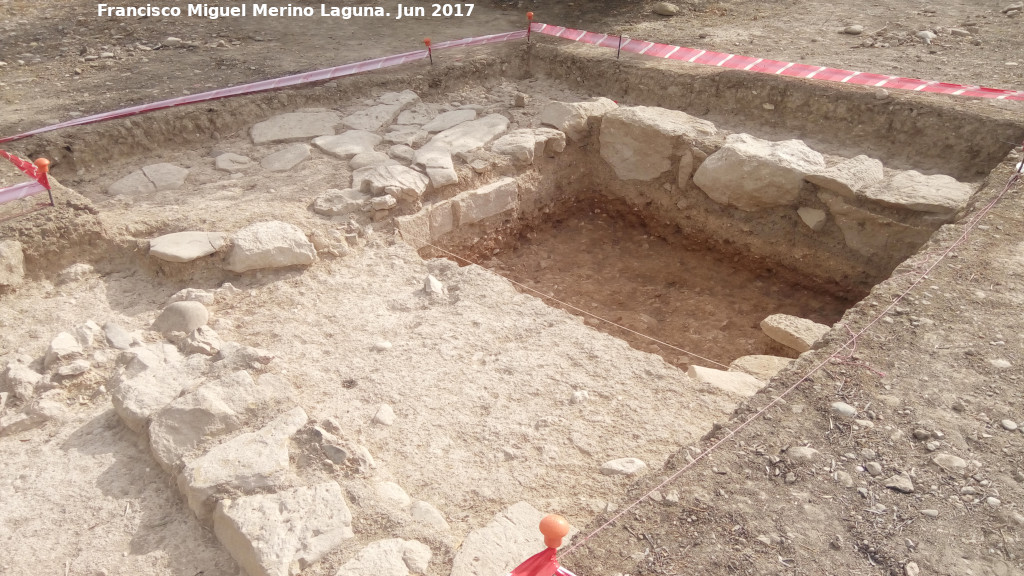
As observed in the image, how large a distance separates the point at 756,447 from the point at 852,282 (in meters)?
2.77

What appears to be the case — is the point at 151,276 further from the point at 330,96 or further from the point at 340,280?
the point at 330,96

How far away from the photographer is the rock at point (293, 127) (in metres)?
4.79

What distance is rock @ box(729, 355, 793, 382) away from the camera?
324 cm

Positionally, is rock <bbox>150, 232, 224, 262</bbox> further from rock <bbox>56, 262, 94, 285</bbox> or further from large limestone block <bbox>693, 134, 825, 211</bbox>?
large limestone block <bbox>693, 134, 825, 211</bbox>

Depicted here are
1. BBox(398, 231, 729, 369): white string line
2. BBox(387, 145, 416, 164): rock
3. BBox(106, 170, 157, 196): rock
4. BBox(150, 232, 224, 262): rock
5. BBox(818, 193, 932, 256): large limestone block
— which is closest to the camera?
BBox(150, 232, 224, 262): rock

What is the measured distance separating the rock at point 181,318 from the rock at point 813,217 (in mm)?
3856

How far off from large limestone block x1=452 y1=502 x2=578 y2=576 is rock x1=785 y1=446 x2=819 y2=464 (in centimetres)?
78

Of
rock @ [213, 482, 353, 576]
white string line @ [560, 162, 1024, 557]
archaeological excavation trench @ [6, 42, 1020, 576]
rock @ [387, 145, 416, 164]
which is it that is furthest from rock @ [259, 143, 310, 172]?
white string line @ [560, 162, 1024, 557]

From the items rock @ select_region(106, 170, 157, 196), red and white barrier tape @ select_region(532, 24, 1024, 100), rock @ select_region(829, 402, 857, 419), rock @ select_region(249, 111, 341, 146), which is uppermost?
red and white barrier tape @ select_region(532, 24, 1024, 100)

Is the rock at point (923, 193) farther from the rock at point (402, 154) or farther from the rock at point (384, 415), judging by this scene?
the rock at point (384, 415)

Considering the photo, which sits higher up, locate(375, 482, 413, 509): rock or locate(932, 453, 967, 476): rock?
locate(932, 453, 967, 476): rock

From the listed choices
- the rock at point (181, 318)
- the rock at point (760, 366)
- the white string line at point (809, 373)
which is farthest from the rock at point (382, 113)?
the white string line at point (809, 373)

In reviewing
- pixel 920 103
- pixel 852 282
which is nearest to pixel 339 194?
pixel 852 282

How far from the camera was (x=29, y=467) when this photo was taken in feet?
8.00
